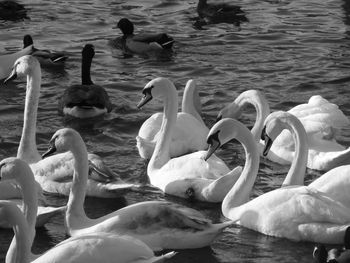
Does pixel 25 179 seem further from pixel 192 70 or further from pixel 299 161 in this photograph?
pixel 192 70

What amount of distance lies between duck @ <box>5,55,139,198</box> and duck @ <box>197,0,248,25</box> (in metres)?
9.76

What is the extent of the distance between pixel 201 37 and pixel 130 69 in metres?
2.52

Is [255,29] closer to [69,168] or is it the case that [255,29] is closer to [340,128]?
[340,128]

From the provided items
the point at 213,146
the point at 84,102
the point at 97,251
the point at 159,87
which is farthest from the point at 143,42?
the point at 97,251

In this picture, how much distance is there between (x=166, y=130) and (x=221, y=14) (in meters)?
9.95

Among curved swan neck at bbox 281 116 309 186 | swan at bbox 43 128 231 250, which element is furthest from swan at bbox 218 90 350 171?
swan at bbox 43 128 231 250

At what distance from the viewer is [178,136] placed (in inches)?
566

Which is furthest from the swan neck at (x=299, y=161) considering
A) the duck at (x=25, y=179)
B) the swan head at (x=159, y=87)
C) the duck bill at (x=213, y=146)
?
the duck at (x=25, y=179)

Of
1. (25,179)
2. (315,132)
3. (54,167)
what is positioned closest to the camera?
(25,179)

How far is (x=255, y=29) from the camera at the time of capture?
2198 cm

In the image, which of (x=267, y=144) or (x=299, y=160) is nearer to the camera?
(x=299, y=160)

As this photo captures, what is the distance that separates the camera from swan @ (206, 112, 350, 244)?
11.0 meters

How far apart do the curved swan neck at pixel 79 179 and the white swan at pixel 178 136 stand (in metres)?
2.93

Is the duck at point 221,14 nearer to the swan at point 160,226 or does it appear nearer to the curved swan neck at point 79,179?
the curved swan neck at point 79,179
